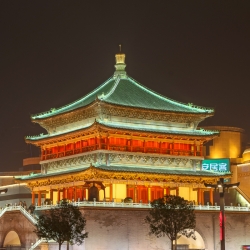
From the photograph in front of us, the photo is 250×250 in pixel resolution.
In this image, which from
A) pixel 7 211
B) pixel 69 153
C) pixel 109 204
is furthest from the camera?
pixel 69 153

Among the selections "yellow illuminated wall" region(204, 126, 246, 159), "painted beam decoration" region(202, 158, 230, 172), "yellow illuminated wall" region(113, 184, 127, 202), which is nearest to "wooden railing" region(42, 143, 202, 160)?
"yellow illuminated wall" region(113, 184, 127, 202)

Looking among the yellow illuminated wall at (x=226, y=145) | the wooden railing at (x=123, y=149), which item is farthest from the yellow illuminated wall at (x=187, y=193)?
the yellow illuminated wall at (x=226, y=145)

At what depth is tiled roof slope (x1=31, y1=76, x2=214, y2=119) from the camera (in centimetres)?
6378

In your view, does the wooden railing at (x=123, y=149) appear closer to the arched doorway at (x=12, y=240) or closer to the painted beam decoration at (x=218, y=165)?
the arched doorway at (x=12, y=240)

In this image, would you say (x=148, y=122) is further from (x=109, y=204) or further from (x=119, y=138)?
(x=109, y=204)

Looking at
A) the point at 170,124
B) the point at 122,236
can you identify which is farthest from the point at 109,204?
the point at 170,124

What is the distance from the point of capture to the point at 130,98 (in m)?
64.4

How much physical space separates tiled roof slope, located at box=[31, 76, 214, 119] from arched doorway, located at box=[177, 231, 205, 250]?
485 inches

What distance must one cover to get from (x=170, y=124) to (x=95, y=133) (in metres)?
8.40

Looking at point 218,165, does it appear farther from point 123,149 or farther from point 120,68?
point 123,149

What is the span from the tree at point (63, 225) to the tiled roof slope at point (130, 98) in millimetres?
14726

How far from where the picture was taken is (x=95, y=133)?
6047 centimetres

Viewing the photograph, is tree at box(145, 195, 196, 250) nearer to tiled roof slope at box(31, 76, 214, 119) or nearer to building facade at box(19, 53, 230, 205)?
building facade at box(19, 53, 230, 205)

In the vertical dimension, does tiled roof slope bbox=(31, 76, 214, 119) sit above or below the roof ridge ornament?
below
